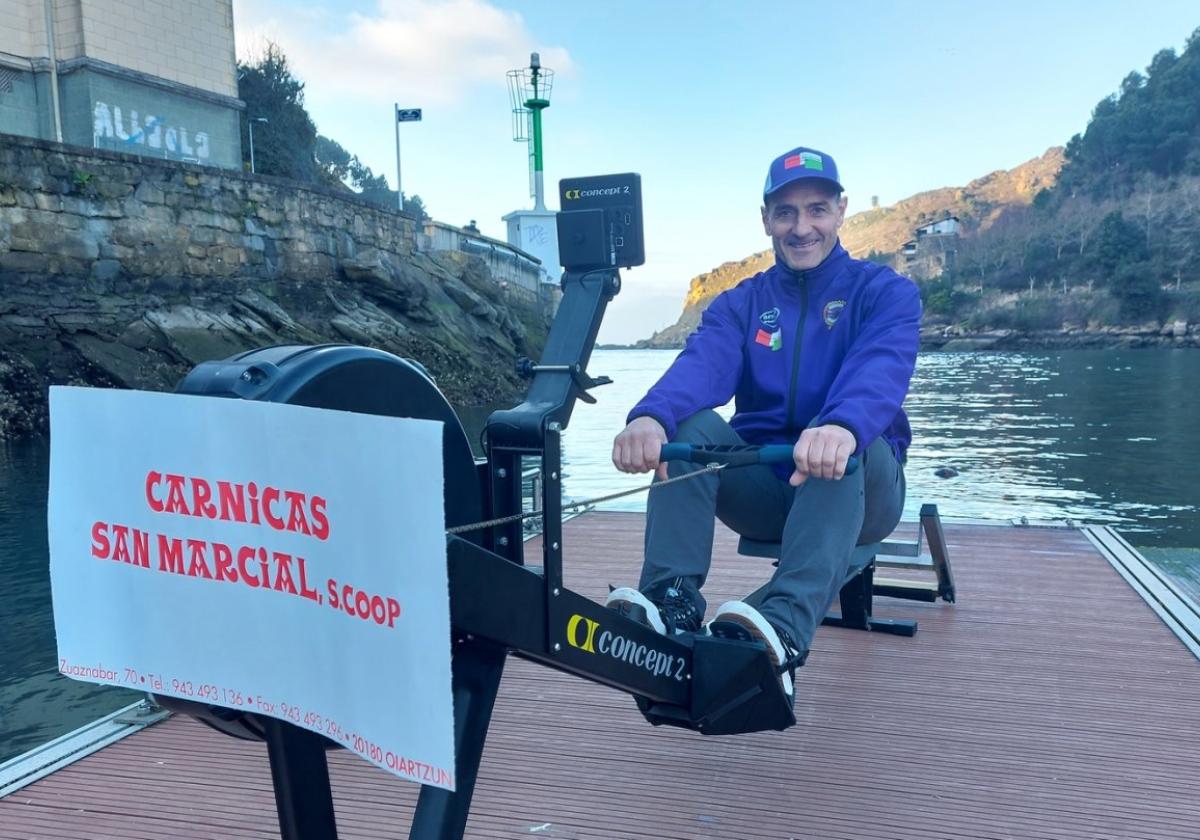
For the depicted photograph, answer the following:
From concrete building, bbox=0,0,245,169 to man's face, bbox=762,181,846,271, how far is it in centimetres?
1942

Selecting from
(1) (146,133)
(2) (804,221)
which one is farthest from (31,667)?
(1) (146,133)

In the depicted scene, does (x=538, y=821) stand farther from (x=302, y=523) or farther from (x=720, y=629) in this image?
(x=302, y=523)

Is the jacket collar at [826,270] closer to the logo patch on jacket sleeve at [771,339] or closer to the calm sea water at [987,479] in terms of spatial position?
the logo patch on jacket sleeve at [771,339]

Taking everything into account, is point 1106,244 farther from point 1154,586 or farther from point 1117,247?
point 1154,586

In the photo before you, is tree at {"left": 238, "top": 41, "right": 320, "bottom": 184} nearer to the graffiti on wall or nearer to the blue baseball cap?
the graffiti on wall

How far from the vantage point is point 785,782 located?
239cm

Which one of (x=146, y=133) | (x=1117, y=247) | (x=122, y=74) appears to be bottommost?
(x=146, y=133)

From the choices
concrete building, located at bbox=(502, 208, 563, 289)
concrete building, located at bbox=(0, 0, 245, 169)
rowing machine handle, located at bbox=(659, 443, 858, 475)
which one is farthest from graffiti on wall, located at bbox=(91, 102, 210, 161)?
concrete building, located at bbox=(502, 208, 563, 289)

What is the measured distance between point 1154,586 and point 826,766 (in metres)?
2.40

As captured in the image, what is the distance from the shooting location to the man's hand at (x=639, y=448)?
2238 mm

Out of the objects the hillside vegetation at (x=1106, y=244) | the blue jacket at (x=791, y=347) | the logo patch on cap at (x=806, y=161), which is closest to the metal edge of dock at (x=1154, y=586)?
the blue jacket at (x=791, y=347)

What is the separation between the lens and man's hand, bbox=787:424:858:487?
2.04 metres

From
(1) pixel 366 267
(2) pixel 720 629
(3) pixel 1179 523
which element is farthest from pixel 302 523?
(1) pixel 366 267

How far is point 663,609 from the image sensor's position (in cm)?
227
